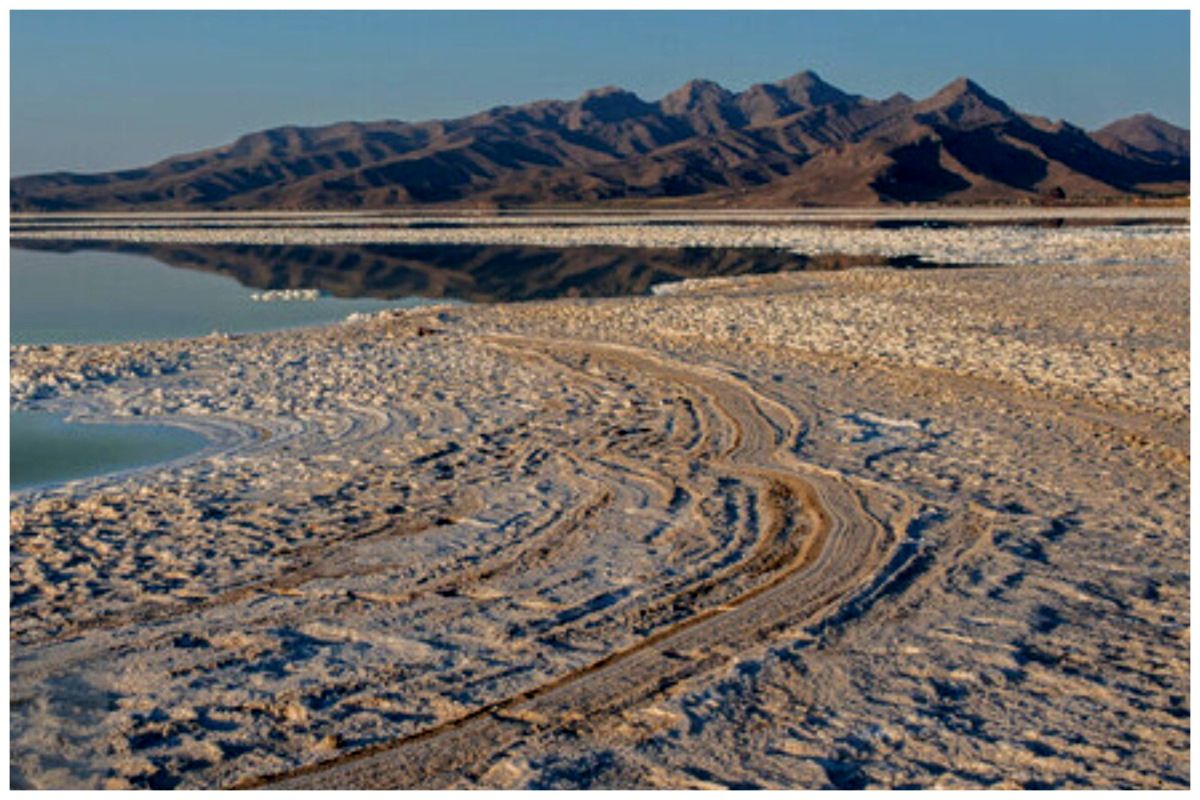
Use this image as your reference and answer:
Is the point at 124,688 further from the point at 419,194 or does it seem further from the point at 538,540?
the point at 419,194

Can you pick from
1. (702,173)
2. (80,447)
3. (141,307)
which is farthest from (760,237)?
(702,173)

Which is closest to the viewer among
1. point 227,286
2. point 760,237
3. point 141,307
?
point 141,307

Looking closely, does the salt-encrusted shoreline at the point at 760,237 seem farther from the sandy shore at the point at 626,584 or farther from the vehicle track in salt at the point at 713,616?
the vehicle track in salt at the point at 713,616

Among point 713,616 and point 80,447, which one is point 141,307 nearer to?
point 80,447

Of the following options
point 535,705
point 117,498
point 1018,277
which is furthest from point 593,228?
point 535,705

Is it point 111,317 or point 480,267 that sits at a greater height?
point 480,267

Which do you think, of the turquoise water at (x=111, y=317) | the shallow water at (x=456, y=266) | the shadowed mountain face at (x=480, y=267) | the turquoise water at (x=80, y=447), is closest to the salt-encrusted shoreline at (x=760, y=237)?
the shadowed mountain face at (x=480, y=267)
